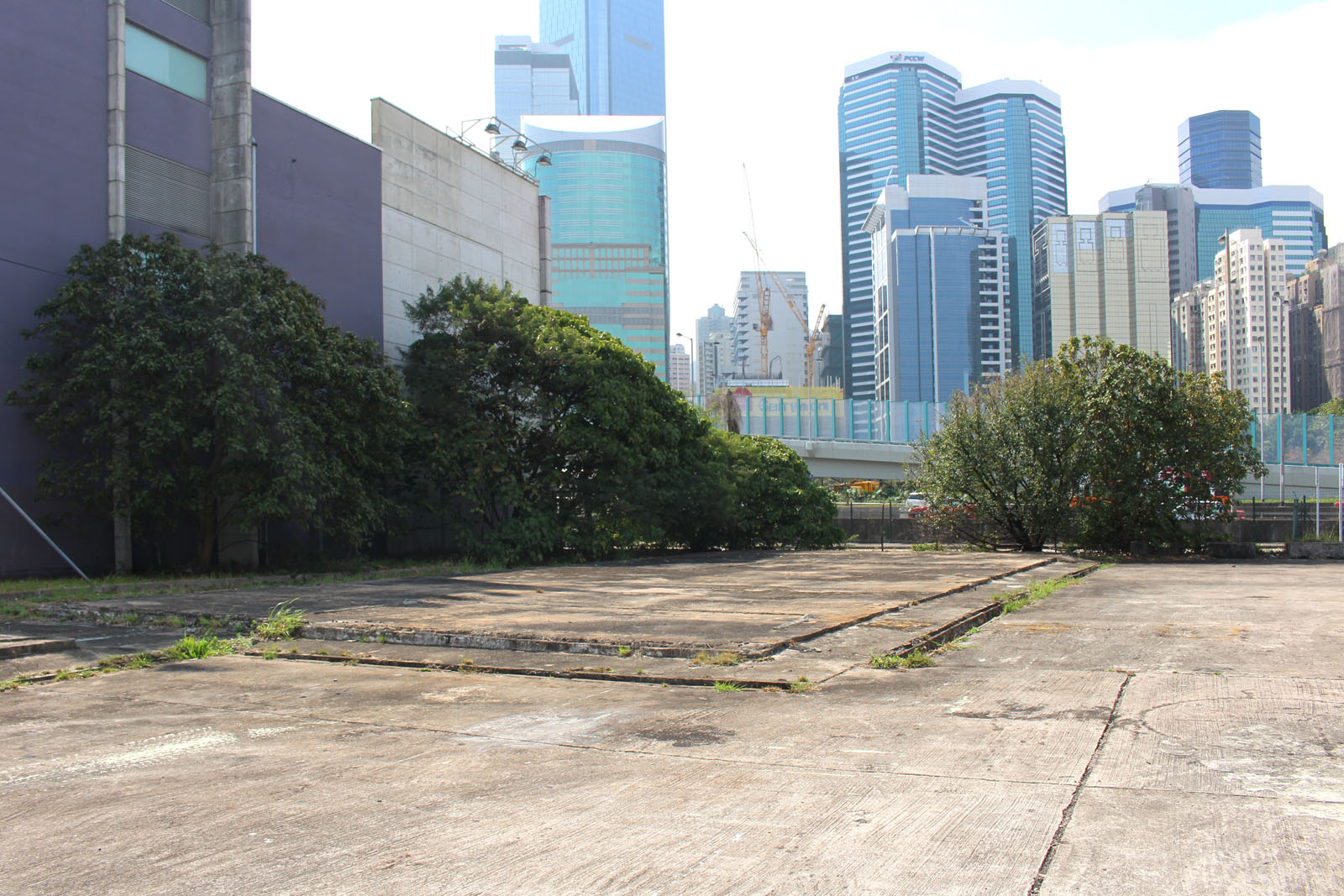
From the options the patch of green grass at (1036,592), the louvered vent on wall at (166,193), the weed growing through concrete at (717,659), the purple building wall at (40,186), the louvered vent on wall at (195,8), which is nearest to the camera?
the weed growing through concrete at (717,659)

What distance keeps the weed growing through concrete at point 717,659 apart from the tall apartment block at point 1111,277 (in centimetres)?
18642

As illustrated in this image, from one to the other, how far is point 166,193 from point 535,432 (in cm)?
A: 1028

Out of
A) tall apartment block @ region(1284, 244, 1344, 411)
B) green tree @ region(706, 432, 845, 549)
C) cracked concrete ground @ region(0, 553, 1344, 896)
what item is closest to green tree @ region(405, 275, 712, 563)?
green tree @ region(706, 432, 845, 549)

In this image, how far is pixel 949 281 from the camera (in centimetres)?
19838

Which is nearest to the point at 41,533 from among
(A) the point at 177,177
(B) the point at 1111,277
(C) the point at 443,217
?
(A) the point at 177,177

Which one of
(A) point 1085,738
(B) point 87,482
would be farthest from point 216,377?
(A) point 1085,738

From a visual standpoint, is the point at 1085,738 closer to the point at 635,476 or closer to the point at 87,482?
the point at 87,482

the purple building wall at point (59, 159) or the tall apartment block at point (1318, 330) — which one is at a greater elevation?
the tall apartment block at point (1318, 330)

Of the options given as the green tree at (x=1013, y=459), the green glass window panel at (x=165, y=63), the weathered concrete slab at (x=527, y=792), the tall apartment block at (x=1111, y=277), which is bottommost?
the weathered concrete slab at (x=527, y=792)

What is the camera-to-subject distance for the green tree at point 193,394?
58.3ft

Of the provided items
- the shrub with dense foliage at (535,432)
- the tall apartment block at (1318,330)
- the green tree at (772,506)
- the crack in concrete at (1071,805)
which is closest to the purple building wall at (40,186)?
the shrub with dense foliage at (535,432)

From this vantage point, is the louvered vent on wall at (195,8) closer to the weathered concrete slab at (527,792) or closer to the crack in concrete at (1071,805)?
the weathered concrete slab at (527,792)

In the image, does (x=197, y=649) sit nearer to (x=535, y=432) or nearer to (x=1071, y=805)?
(x=1071, y=805)

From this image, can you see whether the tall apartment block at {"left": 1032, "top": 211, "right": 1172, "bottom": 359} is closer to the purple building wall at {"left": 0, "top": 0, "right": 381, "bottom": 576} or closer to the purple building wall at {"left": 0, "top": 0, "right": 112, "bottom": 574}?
the purple building wall at {"left": 0, "top": 0, "right": 381, "bottom": 576}
